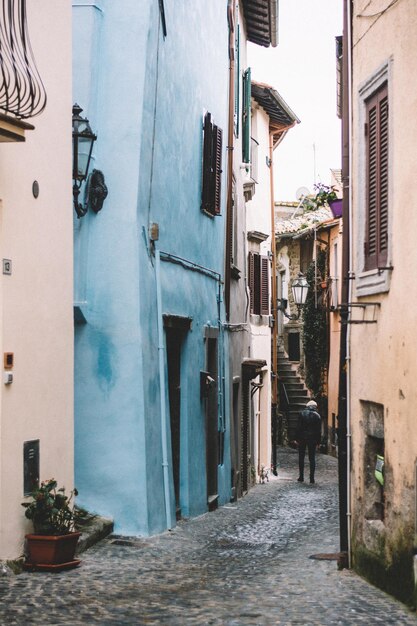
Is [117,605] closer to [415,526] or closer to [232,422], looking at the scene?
[415,526]

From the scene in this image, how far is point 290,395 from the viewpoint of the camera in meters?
35.8

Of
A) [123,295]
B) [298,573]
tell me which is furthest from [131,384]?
[298,573]

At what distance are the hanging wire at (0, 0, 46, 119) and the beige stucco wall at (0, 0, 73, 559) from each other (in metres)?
0.32

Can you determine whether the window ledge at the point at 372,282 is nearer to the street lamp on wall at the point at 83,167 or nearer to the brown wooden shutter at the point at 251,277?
the street lamp on wall at the point at 83,167

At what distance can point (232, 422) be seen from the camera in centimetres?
1994

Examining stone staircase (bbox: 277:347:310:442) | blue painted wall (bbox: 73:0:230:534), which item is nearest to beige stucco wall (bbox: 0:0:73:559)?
blue painted wall (bbox: 73:0:230:534)

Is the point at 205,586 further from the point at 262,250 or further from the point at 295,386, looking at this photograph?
the point at 295,386

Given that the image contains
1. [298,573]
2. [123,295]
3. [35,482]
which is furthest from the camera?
[123,295]

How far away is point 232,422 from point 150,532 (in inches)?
309

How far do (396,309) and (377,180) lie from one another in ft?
4.94

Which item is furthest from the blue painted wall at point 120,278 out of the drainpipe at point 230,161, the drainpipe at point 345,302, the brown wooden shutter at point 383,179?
the drainpipe at point 230,161

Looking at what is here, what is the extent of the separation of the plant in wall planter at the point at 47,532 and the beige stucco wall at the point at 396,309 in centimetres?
281

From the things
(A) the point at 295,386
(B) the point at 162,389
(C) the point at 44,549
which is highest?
(B) the point at 162,389

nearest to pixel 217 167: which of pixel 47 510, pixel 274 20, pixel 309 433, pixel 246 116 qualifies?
pixel 246 116
